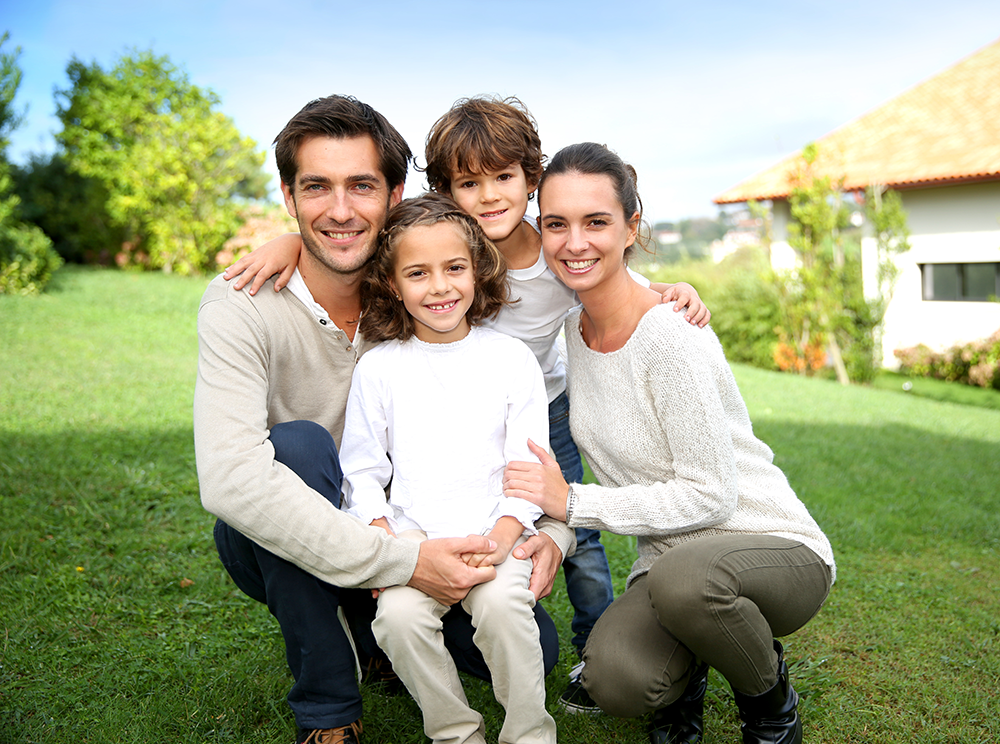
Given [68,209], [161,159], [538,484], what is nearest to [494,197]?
[538,484]

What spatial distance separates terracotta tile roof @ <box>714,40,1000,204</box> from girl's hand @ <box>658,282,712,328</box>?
1203 centimetres

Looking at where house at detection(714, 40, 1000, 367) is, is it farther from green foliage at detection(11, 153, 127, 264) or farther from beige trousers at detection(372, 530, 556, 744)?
green foliage at detection(11, 153, 127, 264)

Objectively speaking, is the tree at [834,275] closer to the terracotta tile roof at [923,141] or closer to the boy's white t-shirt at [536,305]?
the terracotta tile roof at [923,141]

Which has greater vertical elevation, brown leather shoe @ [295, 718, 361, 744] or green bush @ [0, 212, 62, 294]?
green bush @ [0, 212, 62, 294]

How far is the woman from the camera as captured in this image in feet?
6.79

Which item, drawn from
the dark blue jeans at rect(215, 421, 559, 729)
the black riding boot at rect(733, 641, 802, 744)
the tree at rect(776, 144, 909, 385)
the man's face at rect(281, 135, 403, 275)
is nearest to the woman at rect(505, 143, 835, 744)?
the black riding boot at rect(733, 641, 802, 744)

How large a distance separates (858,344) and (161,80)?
58.8ft

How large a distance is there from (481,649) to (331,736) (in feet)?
1.68

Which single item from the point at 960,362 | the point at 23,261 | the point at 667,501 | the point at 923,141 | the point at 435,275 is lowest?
the point at 960,362

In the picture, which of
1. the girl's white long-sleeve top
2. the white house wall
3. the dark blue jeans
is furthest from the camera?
the white house wall

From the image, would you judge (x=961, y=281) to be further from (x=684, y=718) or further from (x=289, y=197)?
(x=289, y=197)

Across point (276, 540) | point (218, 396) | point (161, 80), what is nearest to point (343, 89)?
point (218, 396)

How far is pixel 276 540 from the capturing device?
2.01 metres

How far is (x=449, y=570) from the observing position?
2.00 meters
